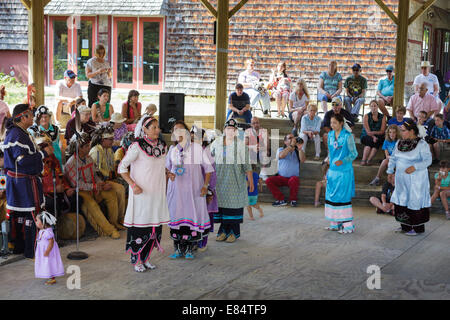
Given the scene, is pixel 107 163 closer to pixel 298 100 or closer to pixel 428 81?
pixel 298 100

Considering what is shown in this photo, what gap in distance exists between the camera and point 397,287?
20.2 feet

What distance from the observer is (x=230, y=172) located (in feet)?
24.9

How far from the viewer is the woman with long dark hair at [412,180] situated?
8.23m

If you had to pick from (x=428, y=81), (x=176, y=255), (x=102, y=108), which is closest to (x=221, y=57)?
(x=102, y=108)

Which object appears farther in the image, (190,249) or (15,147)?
(190,249)

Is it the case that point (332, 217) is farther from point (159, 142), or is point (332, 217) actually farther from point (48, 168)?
point (48, 168)

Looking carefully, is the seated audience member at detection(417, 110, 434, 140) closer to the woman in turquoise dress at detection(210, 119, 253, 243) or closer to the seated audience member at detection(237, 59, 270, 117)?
the seated audience member at detection(237, 59, 270, 117)

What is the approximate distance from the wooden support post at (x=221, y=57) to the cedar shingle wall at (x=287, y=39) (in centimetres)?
627

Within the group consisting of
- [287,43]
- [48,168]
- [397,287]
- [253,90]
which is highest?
[287,43]

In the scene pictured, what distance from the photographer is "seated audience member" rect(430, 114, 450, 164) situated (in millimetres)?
10573

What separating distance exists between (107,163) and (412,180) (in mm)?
3970

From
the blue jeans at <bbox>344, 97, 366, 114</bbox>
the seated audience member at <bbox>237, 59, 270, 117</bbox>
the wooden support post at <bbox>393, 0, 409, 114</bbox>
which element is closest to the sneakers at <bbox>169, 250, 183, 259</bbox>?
the wooden support post at <bbox>393, 0, 409, 114</bbox>

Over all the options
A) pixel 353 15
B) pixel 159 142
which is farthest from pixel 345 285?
pixel 353 15

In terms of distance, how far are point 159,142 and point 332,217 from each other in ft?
9.66
